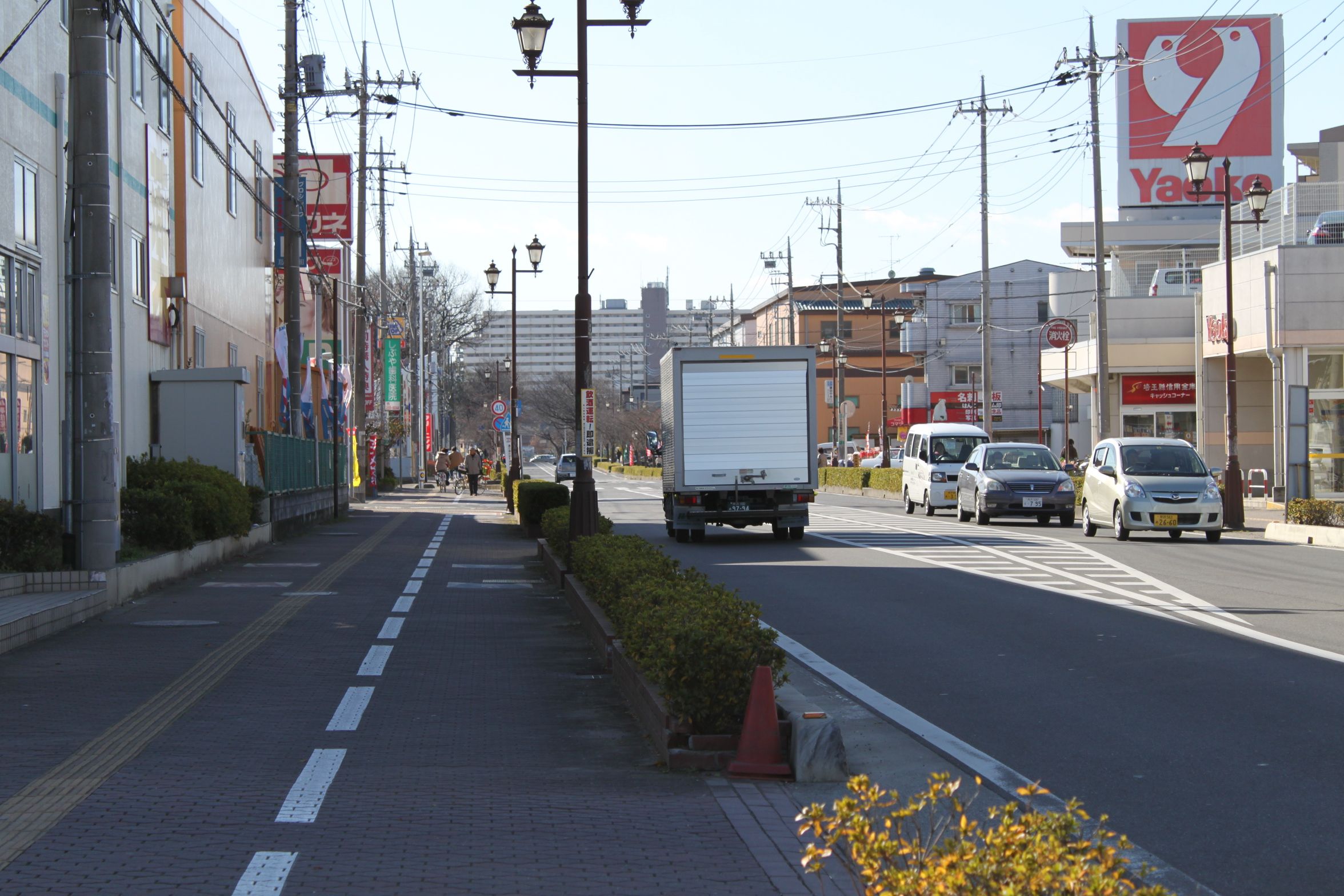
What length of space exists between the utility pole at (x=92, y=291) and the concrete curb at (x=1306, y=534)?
1827cm

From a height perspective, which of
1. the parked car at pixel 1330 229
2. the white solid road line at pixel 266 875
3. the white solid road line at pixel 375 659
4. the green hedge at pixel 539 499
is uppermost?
the parked car at pixel 1330 229

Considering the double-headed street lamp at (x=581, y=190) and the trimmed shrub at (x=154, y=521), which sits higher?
the double-headed street lamp at (x=581, y=190)

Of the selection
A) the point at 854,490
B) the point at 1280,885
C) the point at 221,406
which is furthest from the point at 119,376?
the point at 854,490

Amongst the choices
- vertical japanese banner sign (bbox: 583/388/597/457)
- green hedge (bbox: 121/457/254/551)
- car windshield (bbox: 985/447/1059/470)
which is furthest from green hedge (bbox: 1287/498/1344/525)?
green hedge (bbox: 121/457/254/551)

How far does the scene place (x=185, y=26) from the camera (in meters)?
27.5

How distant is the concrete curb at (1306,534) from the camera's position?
22.4 m

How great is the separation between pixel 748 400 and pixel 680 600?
52.4 ft

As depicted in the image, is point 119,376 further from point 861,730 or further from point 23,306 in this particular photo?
point 861,730

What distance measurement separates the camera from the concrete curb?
2244cm

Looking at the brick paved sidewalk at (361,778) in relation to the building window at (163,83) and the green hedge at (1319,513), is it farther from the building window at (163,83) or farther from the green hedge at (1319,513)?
the green hedge at (1319,513)

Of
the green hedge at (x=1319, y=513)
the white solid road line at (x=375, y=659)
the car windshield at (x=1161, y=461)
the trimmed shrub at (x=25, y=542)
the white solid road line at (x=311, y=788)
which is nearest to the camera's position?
the white solid road line at (x=311, y=788)

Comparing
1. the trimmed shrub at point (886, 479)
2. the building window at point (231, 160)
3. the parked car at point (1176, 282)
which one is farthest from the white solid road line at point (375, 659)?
the parked car at point (1176, 282)

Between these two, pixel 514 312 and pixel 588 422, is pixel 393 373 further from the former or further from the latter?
pixel 588 422

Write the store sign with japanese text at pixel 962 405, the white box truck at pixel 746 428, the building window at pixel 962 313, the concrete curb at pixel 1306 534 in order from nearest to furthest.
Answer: the concrete curb at pixel 1306 534 < the white box truck at pixel 746 428 < the store sign with japanese text at pixel 962 405 < the building window at pixel 962 313
